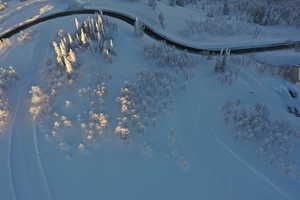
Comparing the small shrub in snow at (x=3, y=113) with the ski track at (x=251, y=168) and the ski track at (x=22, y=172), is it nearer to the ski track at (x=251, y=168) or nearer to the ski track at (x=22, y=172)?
the ski track at (x=22, y=172)

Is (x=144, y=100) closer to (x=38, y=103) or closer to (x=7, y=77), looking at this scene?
(x=38, y=103)

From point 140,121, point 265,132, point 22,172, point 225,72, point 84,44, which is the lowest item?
point 22,172

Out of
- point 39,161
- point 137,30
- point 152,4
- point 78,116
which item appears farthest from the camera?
point 152,4

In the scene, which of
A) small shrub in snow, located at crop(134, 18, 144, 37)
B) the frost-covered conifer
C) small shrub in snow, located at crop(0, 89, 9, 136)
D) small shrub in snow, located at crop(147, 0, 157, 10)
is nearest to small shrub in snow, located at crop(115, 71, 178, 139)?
small shrub in snow, located at crop(0, 89, 9, 136)

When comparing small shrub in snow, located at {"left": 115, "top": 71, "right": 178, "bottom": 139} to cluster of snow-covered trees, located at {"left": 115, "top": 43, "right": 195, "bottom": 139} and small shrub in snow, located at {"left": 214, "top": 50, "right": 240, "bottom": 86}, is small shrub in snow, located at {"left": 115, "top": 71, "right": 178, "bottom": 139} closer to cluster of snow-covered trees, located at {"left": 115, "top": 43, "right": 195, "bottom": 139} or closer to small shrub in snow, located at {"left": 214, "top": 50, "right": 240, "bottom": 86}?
cluster of snow-covered trees, located at {"left": 115, "top": 43, "right": 195, "bottom": 139}

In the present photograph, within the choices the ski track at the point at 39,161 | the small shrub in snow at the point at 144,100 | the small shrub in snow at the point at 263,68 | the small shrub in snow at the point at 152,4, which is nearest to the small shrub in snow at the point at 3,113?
the ski track at the point at 39,161

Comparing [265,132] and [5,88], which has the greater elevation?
[5,88]

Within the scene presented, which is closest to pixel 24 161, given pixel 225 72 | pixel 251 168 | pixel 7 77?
pixel 7 77
